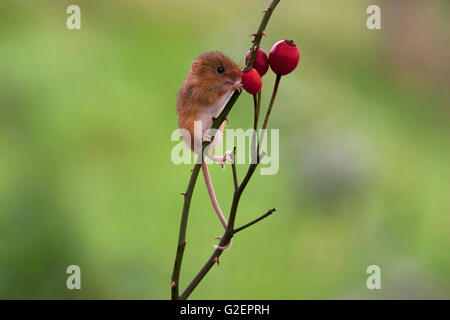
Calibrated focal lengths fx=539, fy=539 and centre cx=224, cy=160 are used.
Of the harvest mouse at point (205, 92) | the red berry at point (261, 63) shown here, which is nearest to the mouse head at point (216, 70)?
the harvest mouse at point (205, 92)

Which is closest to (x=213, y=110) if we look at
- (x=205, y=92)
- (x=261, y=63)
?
(x=205, y=92)

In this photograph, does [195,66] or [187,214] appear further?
[195,66]

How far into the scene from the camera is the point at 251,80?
765 mm

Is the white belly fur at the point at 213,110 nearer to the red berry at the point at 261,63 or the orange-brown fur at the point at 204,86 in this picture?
the orange-brown fur at the point at 204,86

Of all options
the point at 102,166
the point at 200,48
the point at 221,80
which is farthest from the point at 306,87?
the point at 221,80

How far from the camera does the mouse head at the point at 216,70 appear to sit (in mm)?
1166

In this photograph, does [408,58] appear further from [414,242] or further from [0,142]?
[0,142]

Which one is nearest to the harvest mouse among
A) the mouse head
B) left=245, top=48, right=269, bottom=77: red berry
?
the mouse head

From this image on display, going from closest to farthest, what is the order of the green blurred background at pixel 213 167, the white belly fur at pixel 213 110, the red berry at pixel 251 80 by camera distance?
the red berry at pixel 251 80 → the white belly fur at pixel 213 110 → the green blurred background at pixel 213 167

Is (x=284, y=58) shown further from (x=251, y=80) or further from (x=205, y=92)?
(x=205, y=92)

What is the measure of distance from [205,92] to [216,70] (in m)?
0.08

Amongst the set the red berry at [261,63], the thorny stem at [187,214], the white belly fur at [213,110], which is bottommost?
the thorny stem at [187,214]

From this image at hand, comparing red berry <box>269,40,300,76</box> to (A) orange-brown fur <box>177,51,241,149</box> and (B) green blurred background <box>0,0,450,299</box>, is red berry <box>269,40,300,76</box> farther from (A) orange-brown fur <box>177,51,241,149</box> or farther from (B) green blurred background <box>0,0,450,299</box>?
(B) green blurred background <box>0,0,450,299</box>

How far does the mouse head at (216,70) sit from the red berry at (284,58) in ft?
1.19
